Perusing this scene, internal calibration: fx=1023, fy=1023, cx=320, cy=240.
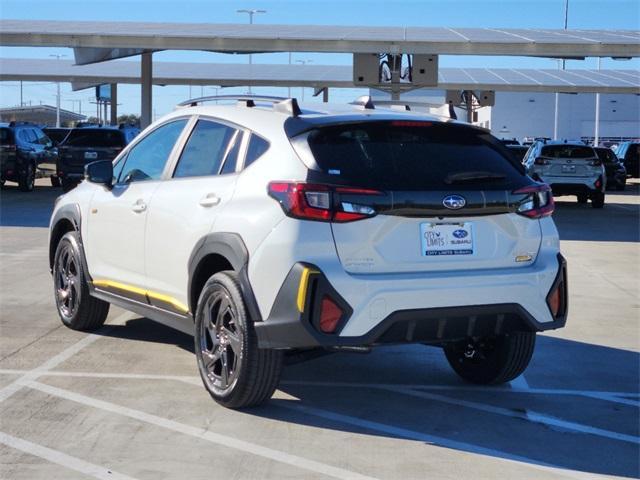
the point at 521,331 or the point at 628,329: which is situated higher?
the point at 521,331

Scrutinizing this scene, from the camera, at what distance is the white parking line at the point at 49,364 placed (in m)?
6.43

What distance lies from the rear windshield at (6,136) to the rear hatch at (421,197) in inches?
859

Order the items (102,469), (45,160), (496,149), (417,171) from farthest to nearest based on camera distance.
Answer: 1. (45,160)
2. (496,149)
3. (417,171)
4. (102,469)

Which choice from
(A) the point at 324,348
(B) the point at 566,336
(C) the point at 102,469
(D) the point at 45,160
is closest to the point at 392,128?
(A) the point at 324,348

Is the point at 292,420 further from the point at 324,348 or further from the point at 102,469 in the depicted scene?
the point at 102,469

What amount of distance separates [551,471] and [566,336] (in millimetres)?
3504

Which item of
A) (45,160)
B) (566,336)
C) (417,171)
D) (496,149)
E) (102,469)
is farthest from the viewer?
(45,160)

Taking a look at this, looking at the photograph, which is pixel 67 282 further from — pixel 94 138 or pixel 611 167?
pixel 611 167

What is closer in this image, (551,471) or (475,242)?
(551,471)

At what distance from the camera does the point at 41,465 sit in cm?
504

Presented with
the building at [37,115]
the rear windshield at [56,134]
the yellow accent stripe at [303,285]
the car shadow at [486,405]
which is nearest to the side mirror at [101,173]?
the car shadow at [486,405]

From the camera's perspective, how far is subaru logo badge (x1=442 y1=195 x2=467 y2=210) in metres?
5.62

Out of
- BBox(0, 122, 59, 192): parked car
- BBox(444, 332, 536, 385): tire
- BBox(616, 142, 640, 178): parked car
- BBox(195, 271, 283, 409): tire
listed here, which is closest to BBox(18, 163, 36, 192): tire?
BBox(0, 122, 59, 192): parked car

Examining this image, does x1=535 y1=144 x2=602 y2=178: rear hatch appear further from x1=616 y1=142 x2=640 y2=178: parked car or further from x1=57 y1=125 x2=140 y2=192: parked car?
x1=616 y1=142 x2=640 y2=178: parked car
